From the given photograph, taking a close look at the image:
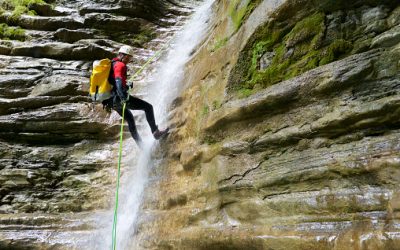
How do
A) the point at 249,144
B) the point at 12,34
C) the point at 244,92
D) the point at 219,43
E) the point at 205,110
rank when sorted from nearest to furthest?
the point at 249,144, the point at 244,92, the point at 205,110, the point at 219,43, the point at 12,34

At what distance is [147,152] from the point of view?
1005 cm

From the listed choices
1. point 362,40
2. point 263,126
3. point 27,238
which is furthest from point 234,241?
point 27,238

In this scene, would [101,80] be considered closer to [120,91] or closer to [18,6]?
[120,91]

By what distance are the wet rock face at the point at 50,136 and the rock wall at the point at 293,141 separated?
8.52ft

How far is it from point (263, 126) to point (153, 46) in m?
11.5

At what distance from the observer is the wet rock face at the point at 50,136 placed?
9688 mm

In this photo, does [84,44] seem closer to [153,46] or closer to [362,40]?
[153,46]

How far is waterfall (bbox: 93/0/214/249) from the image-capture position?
9094 mm

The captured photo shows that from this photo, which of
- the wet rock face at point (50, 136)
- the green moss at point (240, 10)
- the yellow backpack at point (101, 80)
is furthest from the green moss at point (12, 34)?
the green moss at point (240, 10)

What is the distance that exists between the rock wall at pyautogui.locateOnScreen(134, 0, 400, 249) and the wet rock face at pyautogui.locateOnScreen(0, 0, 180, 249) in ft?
8.52

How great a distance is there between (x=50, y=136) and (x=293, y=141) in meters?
8.22

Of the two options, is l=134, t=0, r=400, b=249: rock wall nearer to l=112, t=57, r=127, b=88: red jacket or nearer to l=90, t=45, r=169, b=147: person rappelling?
l=90, t=45, r=169, b=147: person rappelling

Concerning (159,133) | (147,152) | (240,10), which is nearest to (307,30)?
(240,10)

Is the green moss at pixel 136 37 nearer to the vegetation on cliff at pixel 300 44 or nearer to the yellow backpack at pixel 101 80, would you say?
the yellow backpack at pixel 101 80
